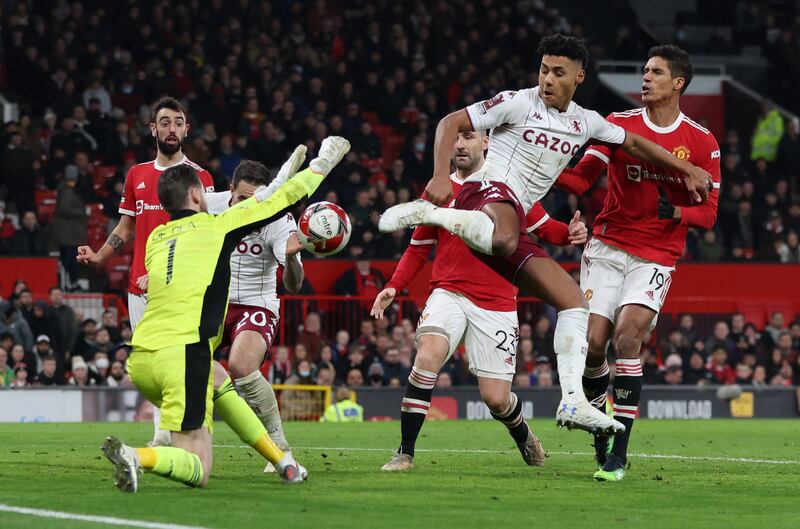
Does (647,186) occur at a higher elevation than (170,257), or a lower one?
higher

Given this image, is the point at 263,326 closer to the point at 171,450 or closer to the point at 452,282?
the point at 452,282

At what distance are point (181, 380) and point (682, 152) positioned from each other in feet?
13.4

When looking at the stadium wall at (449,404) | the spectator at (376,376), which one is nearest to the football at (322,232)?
the stadium wall at (449,404)

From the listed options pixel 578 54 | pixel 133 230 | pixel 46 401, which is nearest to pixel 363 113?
pixel 46 401

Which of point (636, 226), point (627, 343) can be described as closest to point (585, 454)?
point (627, 343)

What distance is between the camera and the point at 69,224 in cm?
2164

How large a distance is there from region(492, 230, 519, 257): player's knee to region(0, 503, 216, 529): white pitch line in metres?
3.01

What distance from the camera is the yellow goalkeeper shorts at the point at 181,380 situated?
25.8ft

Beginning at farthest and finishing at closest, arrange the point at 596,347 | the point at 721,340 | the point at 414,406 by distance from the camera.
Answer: the point at 721,340, the point at 414,406, the point at 596,347

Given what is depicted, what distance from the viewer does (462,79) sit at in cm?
2873

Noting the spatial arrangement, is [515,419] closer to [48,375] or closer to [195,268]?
[195,268]

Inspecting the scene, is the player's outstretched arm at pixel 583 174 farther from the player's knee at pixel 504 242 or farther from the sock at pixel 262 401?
the sock at pixel 262 401

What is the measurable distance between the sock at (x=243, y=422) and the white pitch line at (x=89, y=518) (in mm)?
1604

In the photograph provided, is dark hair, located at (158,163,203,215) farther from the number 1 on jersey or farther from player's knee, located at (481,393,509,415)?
player's knee, located at (481,393,509,415)
